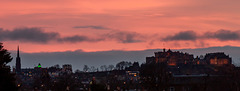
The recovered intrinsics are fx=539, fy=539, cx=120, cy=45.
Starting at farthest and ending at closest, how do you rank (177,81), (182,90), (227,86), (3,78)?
1. (177,81)
2. (182,90)
3. (227,86)
4. (3,78)

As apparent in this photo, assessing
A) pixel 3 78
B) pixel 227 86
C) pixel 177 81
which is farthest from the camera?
pixel 177 81

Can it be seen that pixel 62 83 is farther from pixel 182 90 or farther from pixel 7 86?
pixel 7 86

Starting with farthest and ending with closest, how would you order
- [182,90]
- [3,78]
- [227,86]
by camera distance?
[182,90] → [227,86] → [3,78]

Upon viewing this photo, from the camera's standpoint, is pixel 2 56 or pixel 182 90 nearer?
pixel 2 56

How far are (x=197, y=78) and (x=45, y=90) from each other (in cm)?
3990

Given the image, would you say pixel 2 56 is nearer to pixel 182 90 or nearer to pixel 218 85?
pixel 218 85

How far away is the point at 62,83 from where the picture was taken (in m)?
138

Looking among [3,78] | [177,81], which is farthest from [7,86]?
[177,81]

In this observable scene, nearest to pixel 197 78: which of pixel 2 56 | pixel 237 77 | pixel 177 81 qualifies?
pixel 177 81

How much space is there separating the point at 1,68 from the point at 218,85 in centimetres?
6667

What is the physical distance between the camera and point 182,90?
12794 centimetres

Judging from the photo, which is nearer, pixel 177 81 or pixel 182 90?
pixel 182 90

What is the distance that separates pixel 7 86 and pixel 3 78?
2.62 ft

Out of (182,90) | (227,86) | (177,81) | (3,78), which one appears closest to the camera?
(3,78)
